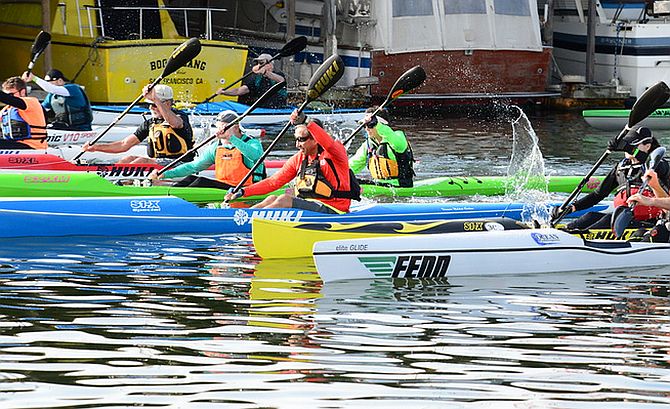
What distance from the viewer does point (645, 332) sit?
7766 millimetres

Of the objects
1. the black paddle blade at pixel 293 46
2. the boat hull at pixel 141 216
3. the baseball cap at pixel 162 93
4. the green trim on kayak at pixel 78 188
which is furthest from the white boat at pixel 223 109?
the boat hull at pixel 141 216

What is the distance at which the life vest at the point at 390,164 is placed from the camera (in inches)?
555

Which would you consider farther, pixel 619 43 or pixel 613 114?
pixel 619 43

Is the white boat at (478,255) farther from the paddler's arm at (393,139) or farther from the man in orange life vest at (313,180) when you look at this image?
the paddler's arm at (393,139)

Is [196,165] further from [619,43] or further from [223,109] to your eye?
[619,43]

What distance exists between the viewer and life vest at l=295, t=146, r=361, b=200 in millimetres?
11445

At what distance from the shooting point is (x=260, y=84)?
22.2 metres

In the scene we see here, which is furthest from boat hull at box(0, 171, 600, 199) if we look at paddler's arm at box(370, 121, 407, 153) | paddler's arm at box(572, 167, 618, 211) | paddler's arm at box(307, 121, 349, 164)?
paddler's arm at box(572, 167, 618, 211)

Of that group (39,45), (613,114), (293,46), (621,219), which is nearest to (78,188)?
(293,46)

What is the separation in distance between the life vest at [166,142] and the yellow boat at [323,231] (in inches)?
162

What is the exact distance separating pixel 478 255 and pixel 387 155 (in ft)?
14.4

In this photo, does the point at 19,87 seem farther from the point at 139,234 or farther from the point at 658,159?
the point at 658,159

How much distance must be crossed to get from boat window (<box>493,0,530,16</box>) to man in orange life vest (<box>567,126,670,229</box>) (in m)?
16.8

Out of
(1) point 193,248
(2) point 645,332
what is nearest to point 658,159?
(2) point 645,332
